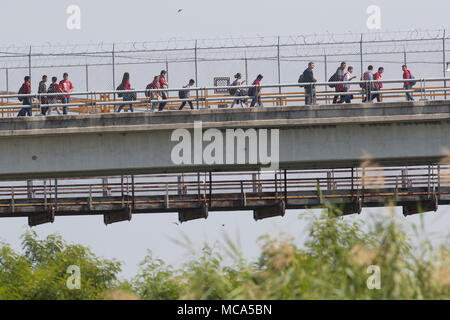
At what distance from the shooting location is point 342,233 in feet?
82.2

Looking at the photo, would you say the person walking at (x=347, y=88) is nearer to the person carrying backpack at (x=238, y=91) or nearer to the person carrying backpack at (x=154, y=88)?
the person carrying backpack at (x=238, y=91)

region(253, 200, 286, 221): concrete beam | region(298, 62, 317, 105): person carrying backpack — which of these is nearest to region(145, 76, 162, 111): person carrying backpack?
region(298, 62, 317, 105): person carrying backpack

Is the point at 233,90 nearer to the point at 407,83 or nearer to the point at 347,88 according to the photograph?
the point at 347,88

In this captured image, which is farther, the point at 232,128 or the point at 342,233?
the point at 232,128

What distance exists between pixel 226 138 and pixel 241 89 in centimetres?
298

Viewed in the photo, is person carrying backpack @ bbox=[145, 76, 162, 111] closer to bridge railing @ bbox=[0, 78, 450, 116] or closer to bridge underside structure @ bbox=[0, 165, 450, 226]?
bridge railing @ bbox=[0, 78, 450, 116]

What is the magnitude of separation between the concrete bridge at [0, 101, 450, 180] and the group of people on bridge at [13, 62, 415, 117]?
615 millimetres

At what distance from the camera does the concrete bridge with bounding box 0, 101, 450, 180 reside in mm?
33688

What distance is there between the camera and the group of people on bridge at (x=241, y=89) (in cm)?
3400

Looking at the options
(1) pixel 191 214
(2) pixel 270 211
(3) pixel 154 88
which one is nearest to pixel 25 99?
(3) pixel 154 88

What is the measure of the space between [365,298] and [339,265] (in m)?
1.44

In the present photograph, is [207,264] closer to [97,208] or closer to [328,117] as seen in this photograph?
[328,117]

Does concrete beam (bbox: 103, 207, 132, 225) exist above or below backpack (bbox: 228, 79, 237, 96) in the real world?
below
